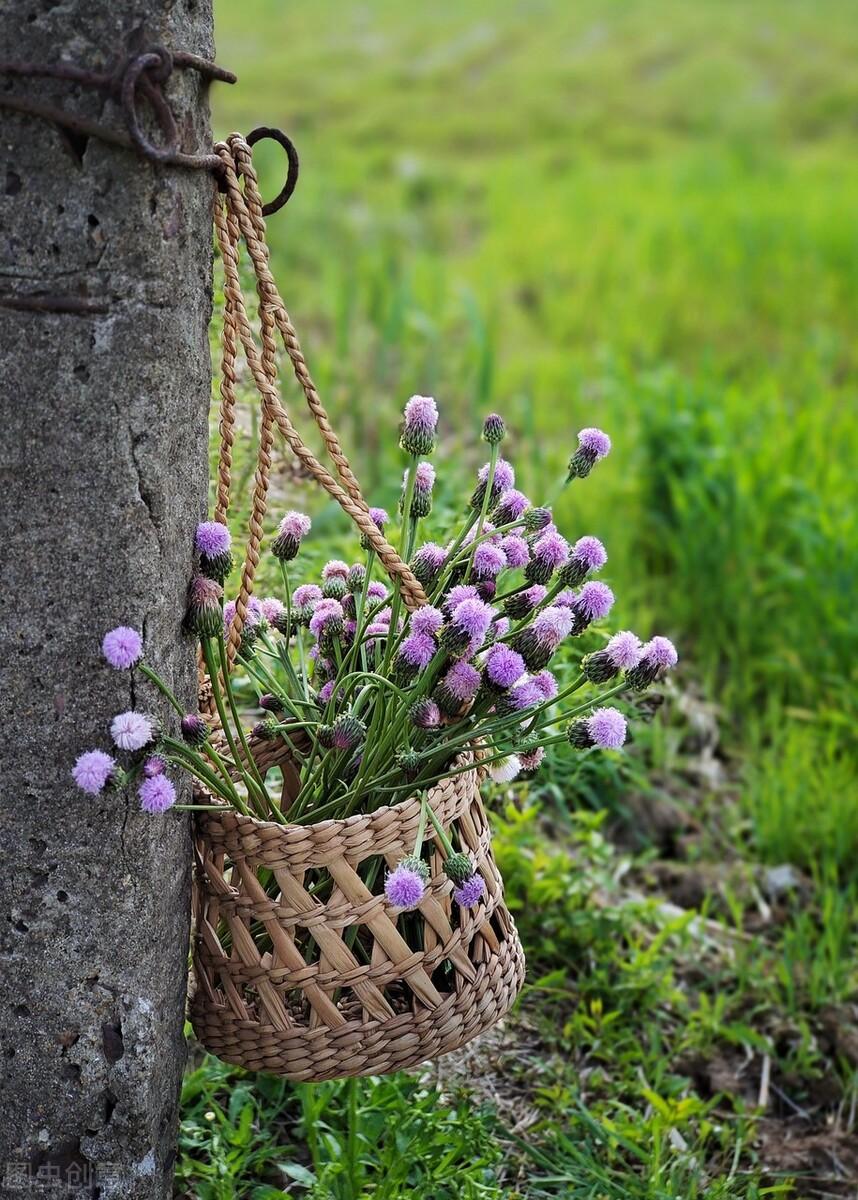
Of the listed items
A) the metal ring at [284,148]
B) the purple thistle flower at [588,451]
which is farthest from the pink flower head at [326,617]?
the metal ring at [284,148]

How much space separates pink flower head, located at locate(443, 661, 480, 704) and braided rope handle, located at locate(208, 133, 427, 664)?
0.10 m

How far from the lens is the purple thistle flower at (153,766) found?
1234 mm

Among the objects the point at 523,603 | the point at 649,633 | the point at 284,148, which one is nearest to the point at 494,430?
the point at 523,603

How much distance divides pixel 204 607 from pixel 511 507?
0.38 m

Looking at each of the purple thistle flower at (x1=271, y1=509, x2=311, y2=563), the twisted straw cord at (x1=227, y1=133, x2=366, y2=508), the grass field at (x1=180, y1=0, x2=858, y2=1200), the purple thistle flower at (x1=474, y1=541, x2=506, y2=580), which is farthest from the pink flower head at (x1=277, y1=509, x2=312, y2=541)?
the grass field at (x1=180, y1=0, x2=858, y2=1200)

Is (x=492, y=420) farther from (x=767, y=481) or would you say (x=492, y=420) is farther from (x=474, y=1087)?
(x=767, y=481)

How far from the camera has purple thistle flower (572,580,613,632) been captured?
1.37m

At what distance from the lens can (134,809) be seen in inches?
50.2

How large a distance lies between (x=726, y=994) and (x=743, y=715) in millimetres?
971

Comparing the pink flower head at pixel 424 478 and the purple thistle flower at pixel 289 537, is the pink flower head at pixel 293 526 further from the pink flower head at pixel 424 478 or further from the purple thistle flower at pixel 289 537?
the pink flower head at pixel 424 478

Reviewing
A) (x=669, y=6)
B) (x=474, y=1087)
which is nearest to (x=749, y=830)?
(x=474, y=1087)

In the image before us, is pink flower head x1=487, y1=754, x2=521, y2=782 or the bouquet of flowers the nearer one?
the bouquet of flowers

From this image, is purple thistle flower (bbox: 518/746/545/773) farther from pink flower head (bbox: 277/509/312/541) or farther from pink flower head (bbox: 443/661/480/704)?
pink flower head (bbox: 277/509/312/541)

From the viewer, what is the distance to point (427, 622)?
4.23 ft
